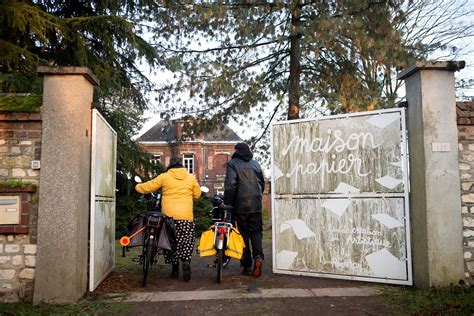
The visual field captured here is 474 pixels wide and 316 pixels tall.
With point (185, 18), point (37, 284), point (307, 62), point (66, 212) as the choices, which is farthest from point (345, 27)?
point (37, 284)

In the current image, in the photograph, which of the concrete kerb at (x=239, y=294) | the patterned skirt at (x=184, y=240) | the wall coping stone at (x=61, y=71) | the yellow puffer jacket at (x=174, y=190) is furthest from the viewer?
the yellow puffer jacket at (x=174, y=190)

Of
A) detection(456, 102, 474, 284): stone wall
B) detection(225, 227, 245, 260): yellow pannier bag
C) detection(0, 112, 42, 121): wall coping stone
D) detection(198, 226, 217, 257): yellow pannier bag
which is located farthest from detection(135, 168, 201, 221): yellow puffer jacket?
detection(456, 102, 474, 284): stone wall

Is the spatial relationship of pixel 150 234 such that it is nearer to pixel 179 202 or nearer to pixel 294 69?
pixel 179 202

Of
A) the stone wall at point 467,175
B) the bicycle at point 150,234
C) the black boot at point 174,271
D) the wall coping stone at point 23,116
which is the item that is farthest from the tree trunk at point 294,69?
the wall coping stone at point 23,116

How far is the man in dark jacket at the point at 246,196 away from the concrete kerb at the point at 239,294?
4.15 feet

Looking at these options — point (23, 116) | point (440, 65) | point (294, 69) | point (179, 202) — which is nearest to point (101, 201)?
point (179, 202)

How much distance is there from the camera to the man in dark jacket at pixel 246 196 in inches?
283

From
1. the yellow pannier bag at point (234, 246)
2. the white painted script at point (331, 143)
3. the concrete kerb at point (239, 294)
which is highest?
the white painted script at point (331, 143)

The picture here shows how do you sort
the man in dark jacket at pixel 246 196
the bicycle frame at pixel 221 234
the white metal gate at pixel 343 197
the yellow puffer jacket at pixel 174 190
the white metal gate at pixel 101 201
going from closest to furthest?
the white metal gate at pixel 101 201 → the white metal gate at pixel 343 197 → the bicycle frame at pixel 221 234 → the yellow puffer jacket at pixel 174 190 → the man in dark jacket at pixel 246 196

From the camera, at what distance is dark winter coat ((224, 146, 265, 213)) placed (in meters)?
7.21

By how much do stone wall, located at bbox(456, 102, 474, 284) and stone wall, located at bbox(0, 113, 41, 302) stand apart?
5317 mm

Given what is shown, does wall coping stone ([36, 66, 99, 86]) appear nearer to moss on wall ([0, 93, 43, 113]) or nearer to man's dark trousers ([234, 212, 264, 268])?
moss on wall ([0, 93, 43, 113])

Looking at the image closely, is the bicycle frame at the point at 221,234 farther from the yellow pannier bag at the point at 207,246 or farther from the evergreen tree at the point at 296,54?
the evergreen tree at the point at 296,54

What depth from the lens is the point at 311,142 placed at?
7.00 m
